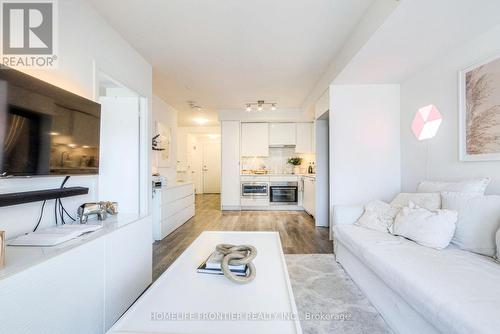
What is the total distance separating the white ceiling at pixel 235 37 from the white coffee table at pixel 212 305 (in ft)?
6.94

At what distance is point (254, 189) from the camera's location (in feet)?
19.0

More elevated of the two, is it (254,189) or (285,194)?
(254,189)

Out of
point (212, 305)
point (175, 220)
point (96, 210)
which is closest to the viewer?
point (212, 305)

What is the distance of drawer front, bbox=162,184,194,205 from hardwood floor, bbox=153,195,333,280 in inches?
21.5

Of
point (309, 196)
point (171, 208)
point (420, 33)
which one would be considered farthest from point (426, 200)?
point (171, 208)

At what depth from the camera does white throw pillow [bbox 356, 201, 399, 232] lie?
2.25 metres

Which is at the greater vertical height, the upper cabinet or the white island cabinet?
the upper cabinet

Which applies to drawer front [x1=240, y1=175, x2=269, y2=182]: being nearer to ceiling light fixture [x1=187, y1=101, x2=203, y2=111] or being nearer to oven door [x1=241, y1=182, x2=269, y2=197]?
oven door [x1=241, y1=182, x2=269, y2=197]

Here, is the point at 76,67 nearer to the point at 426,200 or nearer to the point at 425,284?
the point at 425,284

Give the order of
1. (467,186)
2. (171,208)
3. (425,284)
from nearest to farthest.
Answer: (425,284)
(467,186)
(171,208)

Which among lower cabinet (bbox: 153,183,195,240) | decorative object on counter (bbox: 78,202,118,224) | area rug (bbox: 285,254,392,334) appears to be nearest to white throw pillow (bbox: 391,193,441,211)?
area rug (bbox: 285,254,392,334)

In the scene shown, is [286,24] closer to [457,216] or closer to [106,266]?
[457,216]

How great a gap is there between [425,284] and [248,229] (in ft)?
9.87

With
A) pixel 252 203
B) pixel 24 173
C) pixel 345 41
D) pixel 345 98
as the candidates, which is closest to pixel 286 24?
pixel 345 41
